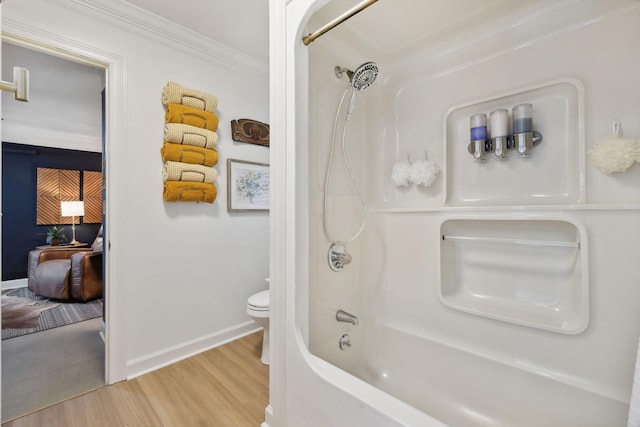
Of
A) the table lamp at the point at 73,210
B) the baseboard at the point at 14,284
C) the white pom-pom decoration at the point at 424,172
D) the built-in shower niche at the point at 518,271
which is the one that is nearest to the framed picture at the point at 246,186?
the white pom-pom decoration at the point at 424,172

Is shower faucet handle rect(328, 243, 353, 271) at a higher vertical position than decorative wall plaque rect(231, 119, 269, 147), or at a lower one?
lower

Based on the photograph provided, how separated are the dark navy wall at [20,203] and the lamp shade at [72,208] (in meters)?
0.36

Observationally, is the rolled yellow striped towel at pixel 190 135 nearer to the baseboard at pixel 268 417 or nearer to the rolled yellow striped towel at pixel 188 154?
the rolled yellow striped towel at pixel 188 154

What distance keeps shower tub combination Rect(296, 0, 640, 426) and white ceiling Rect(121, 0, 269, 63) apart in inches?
32.7

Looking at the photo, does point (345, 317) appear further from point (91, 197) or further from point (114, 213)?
point (91, 197)

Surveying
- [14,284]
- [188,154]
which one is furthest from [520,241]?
[14,284]

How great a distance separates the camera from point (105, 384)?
1.87 m

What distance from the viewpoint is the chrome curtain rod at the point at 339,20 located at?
1.08 m

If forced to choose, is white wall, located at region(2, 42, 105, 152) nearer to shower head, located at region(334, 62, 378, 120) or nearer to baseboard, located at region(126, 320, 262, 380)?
shower head, located at region(334, 62, 378, 120)

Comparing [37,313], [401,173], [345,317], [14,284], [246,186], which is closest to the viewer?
[345,317]

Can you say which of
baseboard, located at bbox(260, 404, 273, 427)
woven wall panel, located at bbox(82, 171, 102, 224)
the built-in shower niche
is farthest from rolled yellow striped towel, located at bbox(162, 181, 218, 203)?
woven wall panel, located at bbox(82, 171, 102, 224)

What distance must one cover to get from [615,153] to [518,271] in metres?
0.69

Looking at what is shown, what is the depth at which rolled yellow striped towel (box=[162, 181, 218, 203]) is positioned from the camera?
2.11 meters

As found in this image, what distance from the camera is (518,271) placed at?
1.52m
